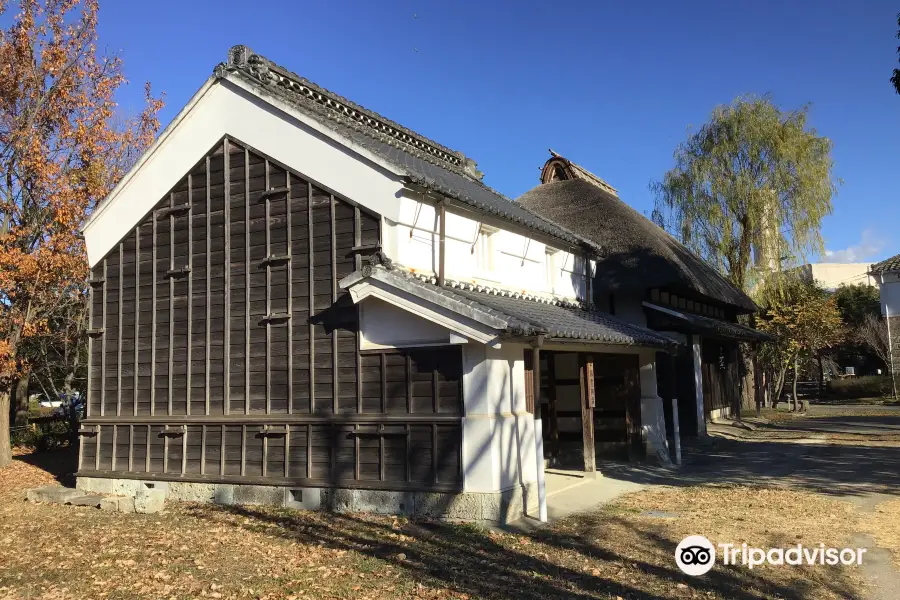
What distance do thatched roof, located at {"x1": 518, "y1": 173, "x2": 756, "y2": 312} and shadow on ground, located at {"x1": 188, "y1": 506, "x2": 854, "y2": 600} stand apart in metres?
8.47

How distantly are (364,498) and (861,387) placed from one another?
3382cm

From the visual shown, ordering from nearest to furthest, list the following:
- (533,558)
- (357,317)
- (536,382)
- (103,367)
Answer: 1. (533,558)
2. (536,382)
3. (357,317)
4. (103,367)

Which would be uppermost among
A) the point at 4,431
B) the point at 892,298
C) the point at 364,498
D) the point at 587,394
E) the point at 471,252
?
the point at 892,298

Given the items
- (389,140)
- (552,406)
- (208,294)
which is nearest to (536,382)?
(552,406)

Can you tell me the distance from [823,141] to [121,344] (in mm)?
25128

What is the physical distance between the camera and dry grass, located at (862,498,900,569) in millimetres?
7504

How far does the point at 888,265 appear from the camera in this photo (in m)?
35.3

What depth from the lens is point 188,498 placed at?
36.7ft

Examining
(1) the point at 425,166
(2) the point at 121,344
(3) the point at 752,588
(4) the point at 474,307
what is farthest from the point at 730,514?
(2) the point at 121,344

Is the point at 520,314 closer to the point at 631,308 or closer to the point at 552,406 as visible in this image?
the point at 552,406

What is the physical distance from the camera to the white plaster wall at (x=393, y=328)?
9.38 meters

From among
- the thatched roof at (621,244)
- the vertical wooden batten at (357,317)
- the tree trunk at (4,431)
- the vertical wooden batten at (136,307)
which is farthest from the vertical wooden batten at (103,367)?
the thatched roof at (621,244)

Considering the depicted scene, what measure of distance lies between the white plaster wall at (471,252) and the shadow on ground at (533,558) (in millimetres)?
3906

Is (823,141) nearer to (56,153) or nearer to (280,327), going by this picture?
(280,327)
